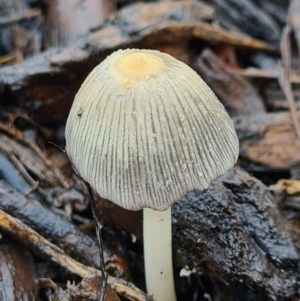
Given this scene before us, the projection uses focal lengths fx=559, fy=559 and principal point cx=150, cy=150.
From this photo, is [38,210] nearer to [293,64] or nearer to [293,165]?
[293,165]

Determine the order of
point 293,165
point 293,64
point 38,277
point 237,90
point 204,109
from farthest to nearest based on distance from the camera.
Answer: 1. point 293,64
2. point 237,90
3. point 293,165
4. point 38,277
5. point 204,109

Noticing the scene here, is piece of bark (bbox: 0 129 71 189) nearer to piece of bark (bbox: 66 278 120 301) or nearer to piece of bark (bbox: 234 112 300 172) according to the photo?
piece of bark (bbox: 66 278 120 301)

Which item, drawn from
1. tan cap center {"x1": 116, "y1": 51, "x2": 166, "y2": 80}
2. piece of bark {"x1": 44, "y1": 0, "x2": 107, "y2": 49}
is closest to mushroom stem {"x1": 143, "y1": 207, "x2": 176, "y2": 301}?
tan cap center {"x1": 116, "y1": 51, "x2": 166, "y2": 80}

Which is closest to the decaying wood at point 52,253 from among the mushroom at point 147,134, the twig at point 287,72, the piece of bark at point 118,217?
the piece of bark at point 118,217

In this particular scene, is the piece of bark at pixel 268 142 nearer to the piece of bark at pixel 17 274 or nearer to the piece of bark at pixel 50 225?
the piece of bark at pixel 50 225

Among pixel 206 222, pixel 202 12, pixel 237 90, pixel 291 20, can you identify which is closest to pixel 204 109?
pixel 206 222

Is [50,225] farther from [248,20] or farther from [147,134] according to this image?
[248,20]
